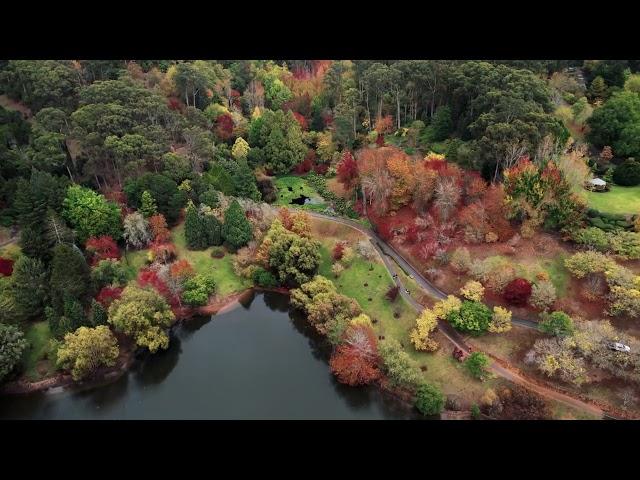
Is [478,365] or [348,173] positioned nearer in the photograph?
[478,365]

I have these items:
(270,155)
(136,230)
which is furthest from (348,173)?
(136,230)

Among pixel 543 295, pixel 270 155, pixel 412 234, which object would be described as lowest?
pixel 543 295

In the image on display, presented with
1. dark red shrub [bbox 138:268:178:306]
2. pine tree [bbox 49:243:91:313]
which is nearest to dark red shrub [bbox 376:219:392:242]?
dark red shrub [bbox 138:268:178:306]

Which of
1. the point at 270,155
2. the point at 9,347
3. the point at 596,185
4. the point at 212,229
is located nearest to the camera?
the point at 9,347

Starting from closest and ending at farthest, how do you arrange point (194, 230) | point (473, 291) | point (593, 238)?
point (473, 291) → point (593, 238) → point (194, 230)

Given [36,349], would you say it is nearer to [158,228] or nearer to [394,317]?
[158,228]

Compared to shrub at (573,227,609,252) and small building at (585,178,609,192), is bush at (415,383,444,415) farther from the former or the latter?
small building at (585,178,609,192)

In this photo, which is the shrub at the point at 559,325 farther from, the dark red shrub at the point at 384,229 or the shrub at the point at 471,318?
the dark red shrub at the point at 384,229

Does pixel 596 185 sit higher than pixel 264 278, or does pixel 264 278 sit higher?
pixel 596 185
